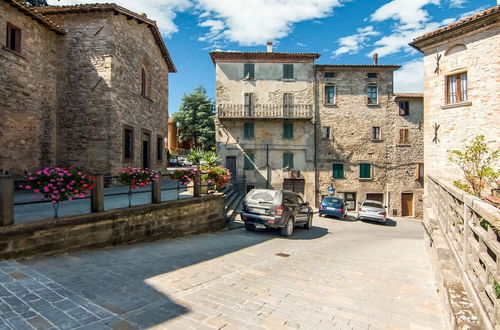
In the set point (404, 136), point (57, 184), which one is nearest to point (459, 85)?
point (404, 136)

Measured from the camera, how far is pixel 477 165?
11.5 m

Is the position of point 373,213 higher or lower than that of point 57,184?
lower

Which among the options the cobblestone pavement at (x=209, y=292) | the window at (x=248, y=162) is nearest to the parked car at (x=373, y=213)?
the window at (x=248, y=162)

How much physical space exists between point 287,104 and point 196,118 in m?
17.5

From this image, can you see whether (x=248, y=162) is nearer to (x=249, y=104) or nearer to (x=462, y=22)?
(x=249, y=104)

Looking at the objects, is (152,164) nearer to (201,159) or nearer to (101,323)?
(201,159)

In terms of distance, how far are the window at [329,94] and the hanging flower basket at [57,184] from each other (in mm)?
20889

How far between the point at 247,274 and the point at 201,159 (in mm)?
9551

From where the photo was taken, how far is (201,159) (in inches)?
552

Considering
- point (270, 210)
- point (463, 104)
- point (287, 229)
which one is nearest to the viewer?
point (270, 210)

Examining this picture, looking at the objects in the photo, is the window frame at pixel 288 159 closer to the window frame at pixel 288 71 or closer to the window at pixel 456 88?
the window frame at pixel 288 71

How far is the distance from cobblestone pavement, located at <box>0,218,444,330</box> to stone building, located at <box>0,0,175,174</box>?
8.00 meters

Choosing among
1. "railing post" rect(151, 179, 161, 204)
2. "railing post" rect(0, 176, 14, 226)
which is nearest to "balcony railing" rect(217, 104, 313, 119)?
"railing post" rect(151, 179, 161, 204)

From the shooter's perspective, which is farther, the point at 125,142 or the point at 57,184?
the point at 125,142
